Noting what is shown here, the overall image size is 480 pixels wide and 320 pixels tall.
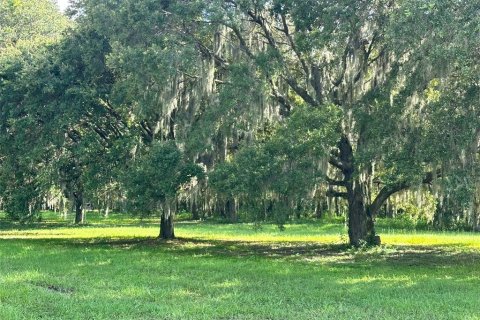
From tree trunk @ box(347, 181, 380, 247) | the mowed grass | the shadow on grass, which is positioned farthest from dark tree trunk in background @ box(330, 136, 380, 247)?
the mowed grass

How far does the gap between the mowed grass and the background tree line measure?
4.99ft

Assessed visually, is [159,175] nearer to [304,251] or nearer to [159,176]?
[159,176]

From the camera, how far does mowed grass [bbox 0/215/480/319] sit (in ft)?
27.1

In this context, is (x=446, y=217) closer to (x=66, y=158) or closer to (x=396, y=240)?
(x=396, y=240)

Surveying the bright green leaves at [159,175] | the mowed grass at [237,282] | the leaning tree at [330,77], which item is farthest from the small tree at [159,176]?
the mowed grass at [237,282]

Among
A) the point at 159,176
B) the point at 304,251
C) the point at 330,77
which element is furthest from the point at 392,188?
the point at 159,176

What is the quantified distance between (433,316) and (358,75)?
9752mm

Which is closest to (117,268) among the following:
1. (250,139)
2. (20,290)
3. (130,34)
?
(20,290)

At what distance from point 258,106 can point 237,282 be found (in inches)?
224

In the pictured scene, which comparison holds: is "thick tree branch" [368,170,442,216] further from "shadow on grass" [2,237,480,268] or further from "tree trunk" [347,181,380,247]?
"shadow on grass" [2,237,480,268]

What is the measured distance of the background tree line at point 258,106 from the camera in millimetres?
13094

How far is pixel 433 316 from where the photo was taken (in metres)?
8.03

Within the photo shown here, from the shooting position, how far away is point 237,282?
36.7 ft

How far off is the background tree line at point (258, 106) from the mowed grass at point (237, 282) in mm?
1521
